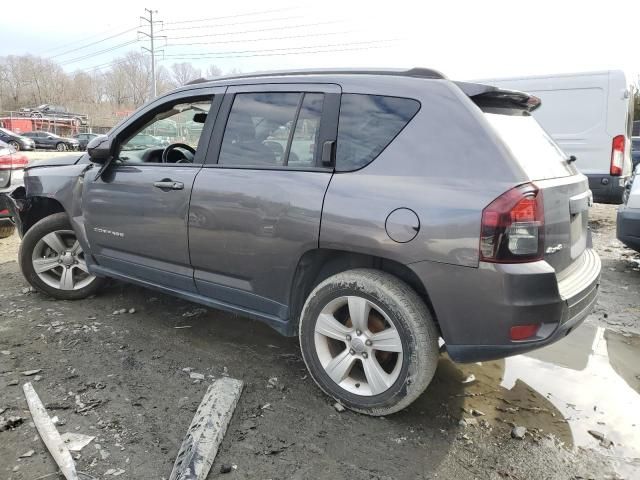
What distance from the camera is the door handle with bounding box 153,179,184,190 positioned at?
328 centimetres

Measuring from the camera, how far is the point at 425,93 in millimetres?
2559

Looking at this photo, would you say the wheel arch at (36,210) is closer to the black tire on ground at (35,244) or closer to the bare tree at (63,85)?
the black tire on ground at (35,244)

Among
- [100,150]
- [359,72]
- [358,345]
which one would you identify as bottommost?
[358,345]

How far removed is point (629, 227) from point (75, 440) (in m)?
5.31

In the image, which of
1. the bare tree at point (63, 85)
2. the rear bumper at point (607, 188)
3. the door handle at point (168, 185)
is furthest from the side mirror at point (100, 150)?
the bare tree at point (63, 85)

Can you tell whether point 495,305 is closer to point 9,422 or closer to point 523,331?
point 523,331

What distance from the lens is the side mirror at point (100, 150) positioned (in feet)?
12.2

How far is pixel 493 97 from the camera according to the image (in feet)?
8.73

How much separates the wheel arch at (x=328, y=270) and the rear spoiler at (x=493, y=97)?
3.18 ft

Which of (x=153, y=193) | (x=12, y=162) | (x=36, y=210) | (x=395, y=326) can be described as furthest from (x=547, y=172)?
(x=12, y=162)

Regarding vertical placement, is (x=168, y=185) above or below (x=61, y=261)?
above

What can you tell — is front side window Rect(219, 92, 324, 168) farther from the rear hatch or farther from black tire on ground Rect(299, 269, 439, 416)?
the rear hatch

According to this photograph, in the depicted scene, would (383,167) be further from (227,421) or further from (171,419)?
(171,419)

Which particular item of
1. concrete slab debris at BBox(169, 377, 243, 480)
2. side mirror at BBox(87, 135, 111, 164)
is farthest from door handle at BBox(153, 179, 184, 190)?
concrete slab debris at BBox(169, 377, 243, 480)
